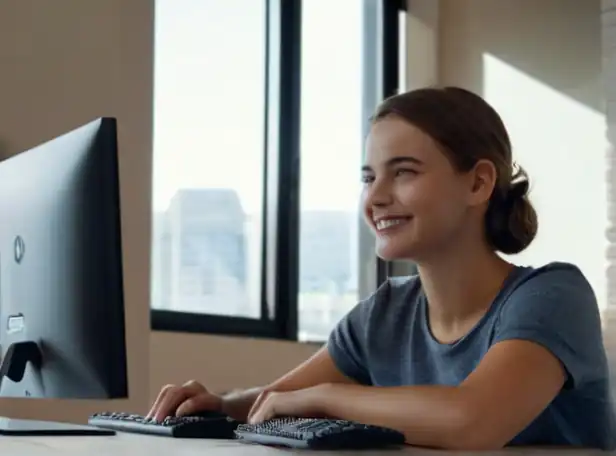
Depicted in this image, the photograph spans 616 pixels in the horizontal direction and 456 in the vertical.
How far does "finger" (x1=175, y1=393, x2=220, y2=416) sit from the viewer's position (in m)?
1.55

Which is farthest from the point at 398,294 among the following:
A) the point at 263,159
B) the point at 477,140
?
the point at 263,159

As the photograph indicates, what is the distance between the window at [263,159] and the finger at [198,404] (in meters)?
1.19

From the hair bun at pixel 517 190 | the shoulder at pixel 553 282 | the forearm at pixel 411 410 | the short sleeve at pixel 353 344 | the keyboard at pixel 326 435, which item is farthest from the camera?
the short sleeve at pixel 353 344

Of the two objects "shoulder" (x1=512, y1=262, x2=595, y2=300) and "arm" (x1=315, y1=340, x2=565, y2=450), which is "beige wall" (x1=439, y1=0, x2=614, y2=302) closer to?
"shoulder" (x1=512, y1=262, x2=595, y2=300)

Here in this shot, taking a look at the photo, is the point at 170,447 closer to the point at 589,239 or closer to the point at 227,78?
the point at 227,78

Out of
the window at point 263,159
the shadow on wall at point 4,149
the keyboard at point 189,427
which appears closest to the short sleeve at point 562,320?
the keyboard at point 189,427

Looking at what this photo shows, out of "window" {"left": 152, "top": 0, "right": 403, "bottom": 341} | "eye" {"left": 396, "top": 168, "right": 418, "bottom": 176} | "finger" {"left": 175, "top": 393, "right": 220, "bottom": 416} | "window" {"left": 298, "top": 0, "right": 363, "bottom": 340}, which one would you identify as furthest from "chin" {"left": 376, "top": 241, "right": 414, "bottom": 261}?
"window" {"left": 298, "top": 0, "right": 363, "bottom": 340}

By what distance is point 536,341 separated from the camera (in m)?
1.28

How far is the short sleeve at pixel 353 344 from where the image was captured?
5.60 feet

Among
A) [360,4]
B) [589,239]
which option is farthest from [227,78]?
[589,239]

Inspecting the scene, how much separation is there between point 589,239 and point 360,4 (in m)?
1.20

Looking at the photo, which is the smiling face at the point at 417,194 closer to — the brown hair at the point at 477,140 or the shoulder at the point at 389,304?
the brown hair at the point at 477,140

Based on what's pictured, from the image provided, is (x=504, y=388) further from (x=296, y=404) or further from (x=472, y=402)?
(x=296, y=404)

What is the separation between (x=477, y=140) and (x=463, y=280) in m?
0.21
